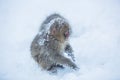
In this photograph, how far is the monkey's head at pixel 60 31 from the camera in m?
6.43

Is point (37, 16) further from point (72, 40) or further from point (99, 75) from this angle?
point (99, 75)

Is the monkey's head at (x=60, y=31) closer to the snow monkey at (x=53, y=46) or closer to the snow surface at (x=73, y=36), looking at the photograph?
the snow monkey at (x=53, y=46)

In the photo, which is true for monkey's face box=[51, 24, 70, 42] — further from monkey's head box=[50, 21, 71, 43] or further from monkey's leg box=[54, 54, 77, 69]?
monkey's leg box=[54, 54, 77, 69]

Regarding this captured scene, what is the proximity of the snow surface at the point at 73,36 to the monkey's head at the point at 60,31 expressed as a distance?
0.40 feet

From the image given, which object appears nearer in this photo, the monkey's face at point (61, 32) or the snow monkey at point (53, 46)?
the snow monkey at point (53, 46)

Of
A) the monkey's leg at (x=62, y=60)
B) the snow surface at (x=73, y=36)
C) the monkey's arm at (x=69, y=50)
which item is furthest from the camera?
the monkey's arm at (x=69, y=50)

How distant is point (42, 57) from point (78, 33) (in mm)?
726

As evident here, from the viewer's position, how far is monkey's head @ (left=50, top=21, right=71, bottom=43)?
643 cm

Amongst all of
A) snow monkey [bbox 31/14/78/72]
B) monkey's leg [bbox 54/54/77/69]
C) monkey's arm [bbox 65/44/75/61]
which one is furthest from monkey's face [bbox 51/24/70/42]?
monkey's leg [bbox 54/54/77/69]

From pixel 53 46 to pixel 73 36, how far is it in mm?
450

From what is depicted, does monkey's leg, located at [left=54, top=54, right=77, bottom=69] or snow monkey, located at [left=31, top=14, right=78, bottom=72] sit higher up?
snow monkey, located at [left=31, top=14, right=78, bottom=72]

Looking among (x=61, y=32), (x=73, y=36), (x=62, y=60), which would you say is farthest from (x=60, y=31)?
(x=62, y=60)

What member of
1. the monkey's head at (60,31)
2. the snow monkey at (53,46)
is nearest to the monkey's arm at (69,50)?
the snow monkey at (53,46)

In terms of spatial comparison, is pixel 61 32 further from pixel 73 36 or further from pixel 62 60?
pixel 62 60
